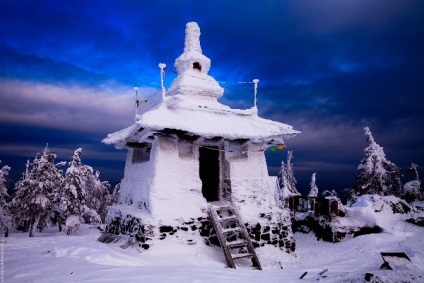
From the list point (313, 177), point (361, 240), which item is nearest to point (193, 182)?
point (361, 240)

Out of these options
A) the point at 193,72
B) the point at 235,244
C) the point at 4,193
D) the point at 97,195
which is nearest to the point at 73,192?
the point at 4,193

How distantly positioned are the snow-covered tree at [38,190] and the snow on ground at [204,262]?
1652cm

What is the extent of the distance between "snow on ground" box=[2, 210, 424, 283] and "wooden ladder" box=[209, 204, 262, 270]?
1.53ft

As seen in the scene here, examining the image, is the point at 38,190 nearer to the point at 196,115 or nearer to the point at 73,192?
the point at 73,192

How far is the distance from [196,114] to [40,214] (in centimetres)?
2296

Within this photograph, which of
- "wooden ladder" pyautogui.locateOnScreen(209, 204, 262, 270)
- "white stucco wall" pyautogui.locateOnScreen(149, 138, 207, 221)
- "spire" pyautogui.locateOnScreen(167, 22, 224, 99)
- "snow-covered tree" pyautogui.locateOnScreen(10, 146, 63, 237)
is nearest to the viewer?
"wooden ladder" pyautogui.locateOnScreen(209, 204, 262, 270)

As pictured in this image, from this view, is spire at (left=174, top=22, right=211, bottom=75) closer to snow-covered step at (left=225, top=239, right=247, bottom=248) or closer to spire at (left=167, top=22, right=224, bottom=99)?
spire at (left=167, top=22, right=224, bottom=99)

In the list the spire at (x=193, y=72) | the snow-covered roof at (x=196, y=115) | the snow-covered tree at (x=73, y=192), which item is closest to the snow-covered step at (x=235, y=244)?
the snow-covered roof at (x=196, y=115)

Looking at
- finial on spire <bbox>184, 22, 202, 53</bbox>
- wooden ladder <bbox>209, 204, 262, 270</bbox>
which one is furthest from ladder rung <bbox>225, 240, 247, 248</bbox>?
finial on spire <bbox>184, 22, 202, 53</bbox>

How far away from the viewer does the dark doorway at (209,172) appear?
1405cm

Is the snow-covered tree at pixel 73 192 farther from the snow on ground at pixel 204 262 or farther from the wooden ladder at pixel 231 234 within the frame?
the wooden ladder at pixel 231 234

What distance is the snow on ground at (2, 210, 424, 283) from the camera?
Answer: 234 inches

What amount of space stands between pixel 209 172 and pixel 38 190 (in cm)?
1954

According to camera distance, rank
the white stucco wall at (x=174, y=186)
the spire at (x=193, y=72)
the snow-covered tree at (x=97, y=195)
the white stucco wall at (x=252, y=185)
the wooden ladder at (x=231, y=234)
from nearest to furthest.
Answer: the wooden ladder at (x=231, y=234)
the white stucco wall at (x=174, y=186)
the white stucco wall at (x=252, y=185)
the spire at (x=193, y=72)
the snow-covered tree at (x=97, y=195)
